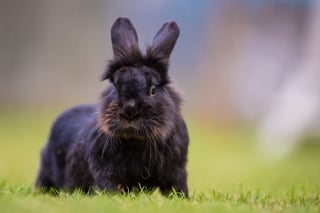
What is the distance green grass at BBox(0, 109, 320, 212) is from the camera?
4.72 metres

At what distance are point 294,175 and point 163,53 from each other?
3.99 m

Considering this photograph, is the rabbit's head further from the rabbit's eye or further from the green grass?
the green grass

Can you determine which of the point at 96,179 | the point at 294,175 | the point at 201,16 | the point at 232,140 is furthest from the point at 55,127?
the point at 201,16

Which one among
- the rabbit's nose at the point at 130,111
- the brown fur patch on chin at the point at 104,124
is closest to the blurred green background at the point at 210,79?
the brown fur patch on chin at the point at 104,124

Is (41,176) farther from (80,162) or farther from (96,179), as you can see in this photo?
(96,179)

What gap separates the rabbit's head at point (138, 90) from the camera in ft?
18.1

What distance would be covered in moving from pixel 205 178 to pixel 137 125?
383 centimetres

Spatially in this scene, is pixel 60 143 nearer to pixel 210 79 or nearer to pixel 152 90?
pixel 152 90

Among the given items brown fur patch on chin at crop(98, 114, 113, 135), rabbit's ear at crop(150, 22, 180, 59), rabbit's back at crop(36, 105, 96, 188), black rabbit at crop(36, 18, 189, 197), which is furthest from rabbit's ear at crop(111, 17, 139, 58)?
rabbit's back at crop(36, 105, 96, 188)

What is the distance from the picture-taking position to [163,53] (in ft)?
19.6

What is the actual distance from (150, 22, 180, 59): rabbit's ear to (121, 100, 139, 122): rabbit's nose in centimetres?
63

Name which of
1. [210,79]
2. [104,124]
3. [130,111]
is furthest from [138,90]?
[210,79]

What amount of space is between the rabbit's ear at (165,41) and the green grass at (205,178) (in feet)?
3.64

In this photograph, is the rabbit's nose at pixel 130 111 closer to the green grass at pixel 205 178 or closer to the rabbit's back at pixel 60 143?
the green grass at pixel 205 178
